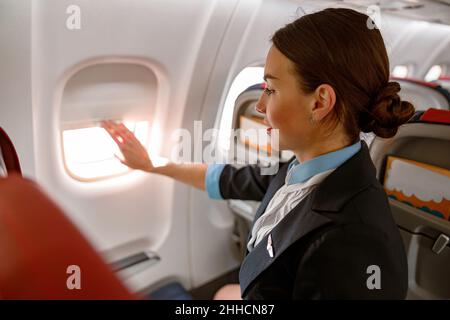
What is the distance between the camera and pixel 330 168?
943 millimetres

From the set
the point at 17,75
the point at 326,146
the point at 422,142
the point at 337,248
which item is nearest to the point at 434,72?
the point at 422,142

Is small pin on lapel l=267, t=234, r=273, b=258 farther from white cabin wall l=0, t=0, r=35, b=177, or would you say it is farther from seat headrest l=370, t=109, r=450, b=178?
white cabin wall l=0, t=0, r=35, b=177

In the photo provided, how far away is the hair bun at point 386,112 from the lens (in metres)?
0.88

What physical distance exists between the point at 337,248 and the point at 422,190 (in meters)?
0.67

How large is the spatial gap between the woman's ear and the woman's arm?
714mm

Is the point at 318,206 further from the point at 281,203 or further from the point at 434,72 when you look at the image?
the point at 434,72

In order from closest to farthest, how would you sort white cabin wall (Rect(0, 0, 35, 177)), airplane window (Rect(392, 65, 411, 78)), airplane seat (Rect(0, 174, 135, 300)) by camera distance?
1. airplane seat (Rect(0, 174, 135, 300))
2. white cabin wall (Rect(0, 0, 35, 177))
3. airplane window (Rect(392, 65, 411, 78))

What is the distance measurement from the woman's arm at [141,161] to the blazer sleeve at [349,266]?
0.76 m

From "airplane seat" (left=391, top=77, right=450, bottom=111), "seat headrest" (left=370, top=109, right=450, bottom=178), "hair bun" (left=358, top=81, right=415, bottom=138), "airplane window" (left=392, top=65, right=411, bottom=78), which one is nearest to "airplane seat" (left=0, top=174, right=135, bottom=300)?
"hair bun" (left=358, top=81, right=415, bottom=138)

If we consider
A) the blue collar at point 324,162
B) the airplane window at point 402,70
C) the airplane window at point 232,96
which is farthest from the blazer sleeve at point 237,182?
the airplane window at point 402,70

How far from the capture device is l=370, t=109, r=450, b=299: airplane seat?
1.16m

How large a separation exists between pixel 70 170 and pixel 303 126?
1175 millimetres

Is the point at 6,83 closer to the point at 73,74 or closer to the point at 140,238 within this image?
the point at 73,74

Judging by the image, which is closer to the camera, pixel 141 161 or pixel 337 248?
pixel 337 248
